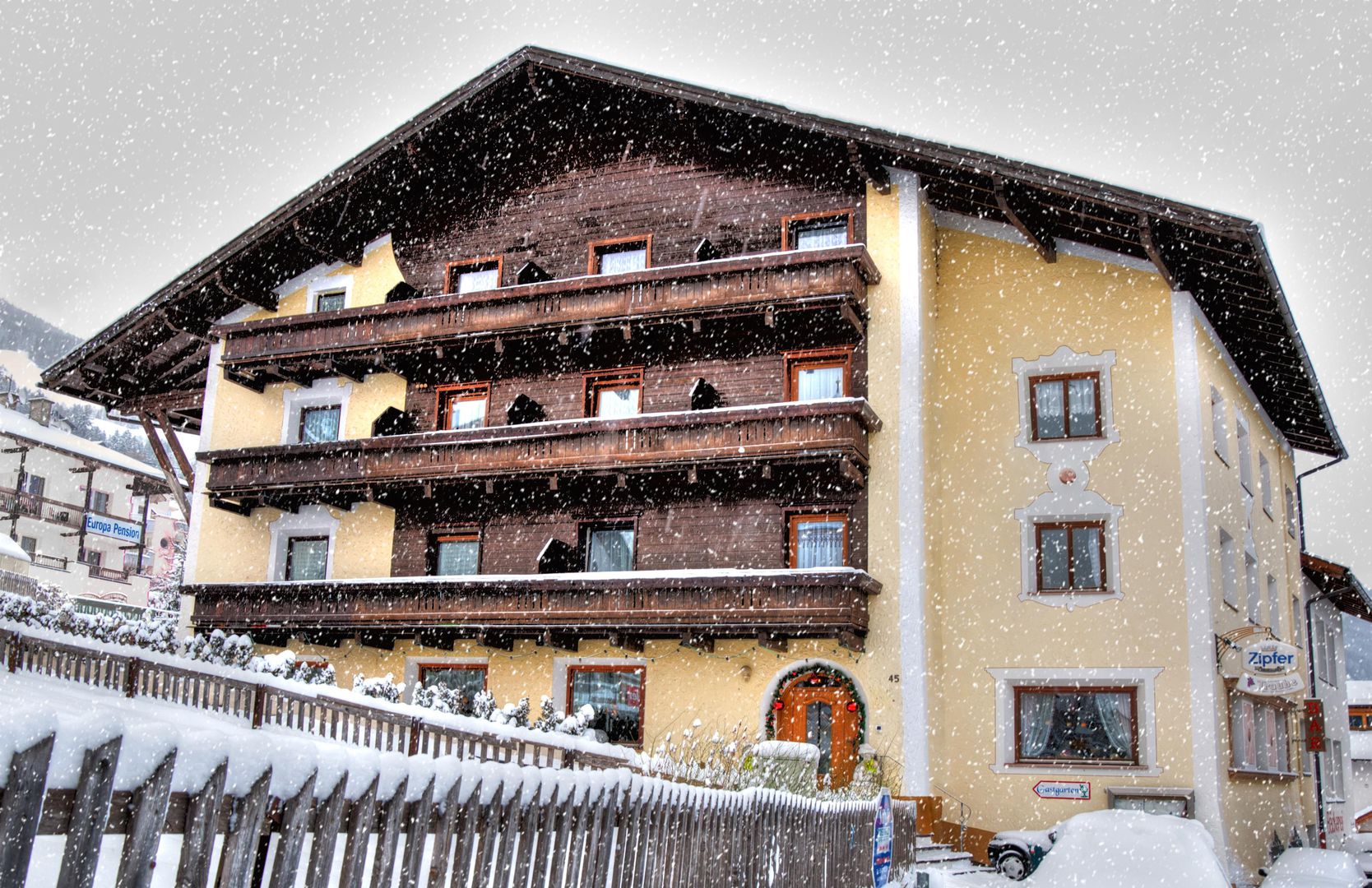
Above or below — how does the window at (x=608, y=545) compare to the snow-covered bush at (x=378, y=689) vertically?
above

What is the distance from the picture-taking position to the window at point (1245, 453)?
26.0 meters

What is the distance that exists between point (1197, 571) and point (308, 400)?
60.7ft

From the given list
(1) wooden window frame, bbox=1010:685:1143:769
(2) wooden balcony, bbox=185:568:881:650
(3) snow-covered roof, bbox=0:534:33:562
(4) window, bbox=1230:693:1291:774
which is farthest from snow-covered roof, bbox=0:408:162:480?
(4) window, bbox=1230:693:1291:774

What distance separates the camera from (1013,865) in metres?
20.3

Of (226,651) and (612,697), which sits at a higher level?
(226,651)

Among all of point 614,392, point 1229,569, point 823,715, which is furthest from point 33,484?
point 1229,569

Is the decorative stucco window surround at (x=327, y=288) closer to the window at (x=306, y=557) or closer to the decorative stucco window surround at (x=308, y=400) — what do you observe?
the decorative stucco window surround at (x=308, y=400)

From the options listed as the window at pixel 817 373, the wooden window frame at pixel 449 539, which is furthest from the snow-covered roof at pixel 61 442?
the window at pixel 817 373

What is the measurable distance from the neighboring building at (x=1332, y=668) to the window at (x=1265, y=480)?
4.29 metres

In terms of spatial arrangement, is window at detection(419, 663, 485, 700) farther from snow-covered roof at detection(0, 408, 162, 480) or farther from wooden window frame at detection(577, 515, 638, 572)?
snow-covered roof at detection(0, 408, 162, 480)

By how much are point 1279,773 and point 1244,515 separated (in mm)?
5239

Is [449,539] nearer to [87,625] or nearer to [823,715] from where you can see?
[87,625]

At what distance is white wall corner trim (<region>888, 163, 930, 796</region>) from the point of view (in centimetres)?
2150

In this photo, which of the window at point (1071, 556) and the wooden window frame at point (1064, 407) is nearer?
the window at point (1071, 556)
